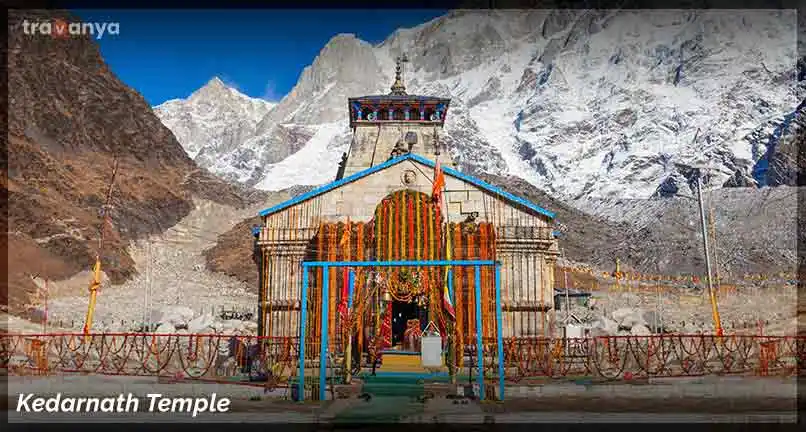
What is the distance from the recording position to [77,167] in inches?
3679

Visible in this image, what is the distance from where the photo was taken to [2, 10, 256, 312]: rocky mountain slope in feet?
243

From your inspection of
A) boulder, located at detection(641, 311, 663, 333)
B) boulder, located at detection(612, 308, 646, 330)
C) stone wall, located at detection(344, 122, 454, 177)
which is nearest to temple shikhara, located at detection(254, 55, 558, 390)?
boulder, located at detection(612, 308, 646, 330)

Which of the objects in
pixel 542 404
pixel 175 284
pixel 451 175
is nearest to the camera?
pixel 542 404

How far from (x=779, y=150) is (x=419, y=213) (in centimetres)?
13204

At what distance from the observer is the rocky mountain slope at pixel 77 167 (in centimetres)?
7412

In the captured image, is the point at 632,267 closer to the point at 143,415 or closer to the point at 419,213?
the point at 419,213

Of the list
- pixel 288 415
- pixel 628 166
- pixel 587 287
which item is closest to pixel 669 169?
pixel 628 166

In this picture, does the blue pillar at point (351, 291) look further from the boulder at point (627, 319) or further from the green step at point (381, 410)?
the boulder at point (627, 319)

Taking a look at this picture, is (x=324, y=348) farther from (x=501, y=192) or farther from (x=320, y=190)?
(x=501, y=192)

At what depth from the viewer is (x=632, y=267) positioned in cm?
9531

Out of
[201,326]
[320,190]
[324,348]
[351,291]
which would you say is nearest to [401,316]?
[320,190]

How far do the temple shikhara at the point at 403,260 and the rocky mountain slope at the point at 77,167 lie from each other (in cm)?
3581

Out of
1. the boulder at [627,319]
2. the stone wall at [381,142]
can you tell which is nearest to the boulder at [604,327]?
the boulder at [627,319]

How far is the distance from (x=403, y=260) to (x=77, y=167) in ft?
283
